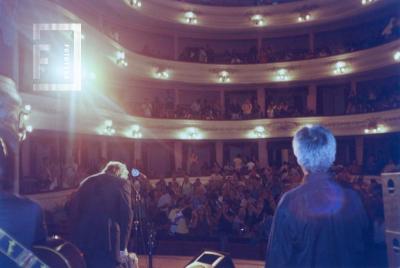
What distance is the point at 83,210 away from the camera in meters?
4.37

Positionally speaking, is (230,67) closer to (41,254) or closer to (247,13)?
(247,13)

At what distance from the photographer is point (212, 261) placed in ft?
11.8

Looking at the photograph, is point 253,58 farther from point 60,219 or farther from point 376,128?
point 60,219

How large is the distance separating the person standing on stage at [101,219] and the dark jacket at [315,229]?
2357 mm

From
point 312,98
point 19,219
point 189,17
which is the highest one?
point 189,17

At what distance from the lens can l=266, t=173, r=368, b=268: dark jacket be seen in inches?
92.0

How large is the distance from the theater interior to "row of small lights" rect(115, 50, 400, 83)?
66 millimetres

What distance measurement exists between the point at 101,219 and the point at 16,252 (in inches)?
60.8

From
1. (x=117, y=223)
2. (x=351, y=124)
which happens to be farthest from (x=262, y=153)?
(x=117, y=223)

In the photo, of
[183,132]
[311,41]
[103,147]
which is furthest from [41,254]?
[311,41]

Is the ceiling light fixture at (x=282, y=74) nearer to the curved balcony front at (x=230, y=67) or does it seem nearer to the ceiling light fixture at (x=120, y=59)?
the curved balcony front at (x=230, y=67)

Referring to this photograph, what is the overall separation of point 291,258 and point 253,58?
20.7 meters

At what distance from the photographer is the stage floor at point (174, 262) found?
26.2 feet

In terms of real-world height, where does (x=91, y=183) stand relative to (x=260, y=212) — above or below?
above
